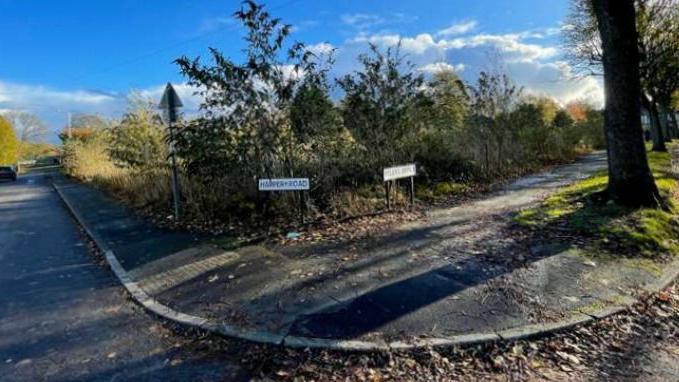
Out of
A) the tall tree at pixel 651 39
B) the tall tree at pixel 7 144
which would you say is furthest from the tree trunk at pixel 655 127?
the tall tree at pixel 7 144

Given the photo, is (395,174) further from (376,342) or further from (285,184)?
(376,342)

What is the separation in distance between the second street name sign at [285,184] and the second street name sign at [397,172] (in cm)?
172

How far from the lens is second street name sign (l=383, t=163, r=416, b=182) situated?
8.36m

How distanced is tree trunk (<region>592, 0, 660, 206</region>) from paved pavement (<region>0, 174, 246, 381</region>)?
6.91 meters

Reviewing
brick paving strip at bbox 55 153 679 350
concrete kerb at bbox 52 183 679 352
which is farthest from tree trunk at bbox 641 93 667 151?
concrete kerb at bbox 52 183 679 352

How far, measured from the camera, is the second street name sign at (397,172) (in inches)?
329

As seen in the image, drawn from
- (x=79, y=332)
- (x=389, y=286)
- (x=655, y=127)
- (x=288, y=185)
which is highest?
(x=655, y=127)

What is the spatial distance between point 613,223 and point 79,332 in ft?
23.3

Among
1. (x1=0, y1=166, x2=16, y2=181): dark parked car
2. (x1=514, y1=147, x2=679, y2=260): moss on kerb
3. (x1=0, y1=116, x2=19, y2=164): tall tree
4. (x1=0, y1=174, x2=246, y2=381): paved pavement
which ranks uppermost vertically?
(x1=0, y1=116, x2=19, y2=164): tall tree

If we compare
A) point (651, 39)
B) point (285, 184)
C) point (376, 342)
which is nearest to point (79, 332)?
point (376, 342)

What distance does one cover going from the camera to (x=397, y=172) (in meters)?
8.62

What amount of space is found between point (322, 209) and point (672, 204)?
6.21 metres

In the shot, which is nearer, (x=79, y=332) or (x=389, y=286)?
(x=79, y=332)

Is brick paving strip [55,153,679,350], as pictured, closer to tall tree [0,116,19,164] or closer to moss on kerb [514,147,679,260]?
moss on kerb [514,147,679,260]
